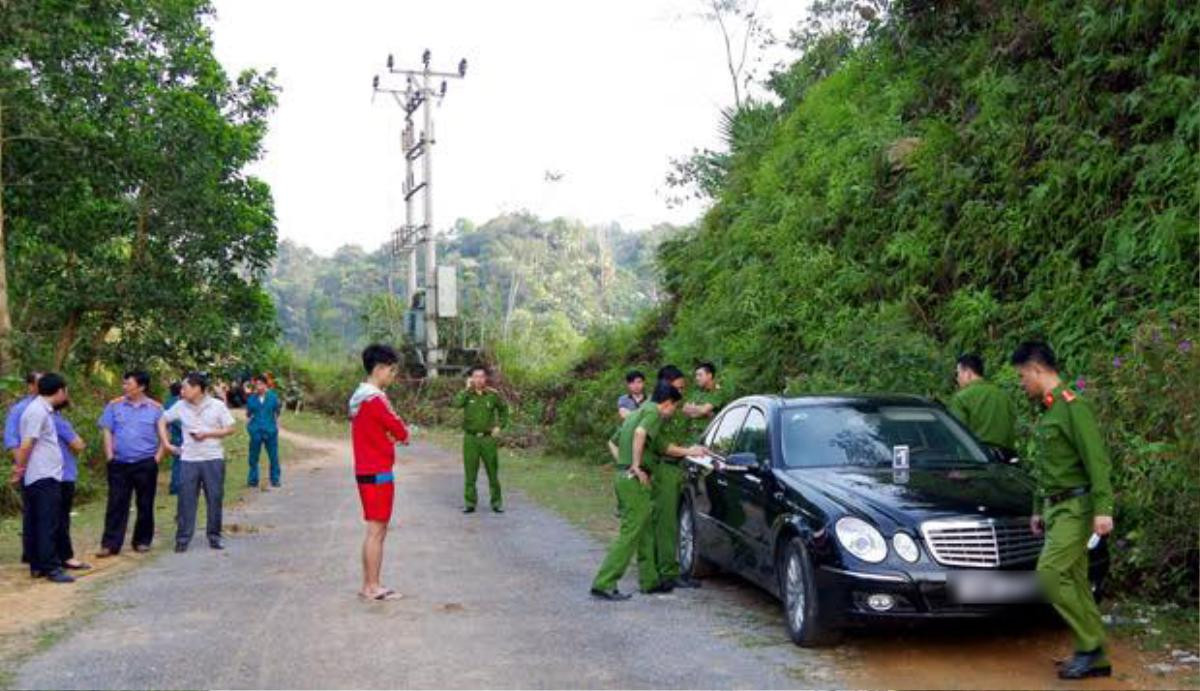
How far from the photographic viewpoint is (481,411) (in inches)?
560

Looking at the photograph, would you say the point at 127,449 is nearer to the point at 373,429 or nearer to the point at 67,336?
the point at 373,429

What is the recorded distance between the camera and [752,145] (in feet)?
76.6

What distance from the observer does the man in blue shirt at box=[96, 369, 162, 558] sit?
35.6 ft

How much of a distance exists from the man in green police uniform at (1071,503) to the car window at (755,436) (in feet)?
7.21

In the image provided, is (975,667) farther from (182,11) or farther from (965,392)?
(182,11)

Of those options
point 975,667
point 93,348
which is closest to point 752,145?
point 93,348

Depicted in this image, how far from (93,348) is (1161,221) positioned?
53.7ft

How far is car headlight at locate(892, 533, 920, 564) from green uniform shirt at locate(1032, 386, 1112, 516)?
0.78 metres

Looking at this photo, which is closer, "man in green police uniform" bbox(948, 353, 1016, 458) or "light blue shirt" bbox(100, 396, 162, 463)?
"man in green police uniform" bbox(948, 353, 1016, 458)

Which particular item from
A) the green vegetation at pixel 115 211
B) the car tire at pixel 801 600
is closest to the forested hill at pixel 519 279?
the green vegetation at pixel 115 211

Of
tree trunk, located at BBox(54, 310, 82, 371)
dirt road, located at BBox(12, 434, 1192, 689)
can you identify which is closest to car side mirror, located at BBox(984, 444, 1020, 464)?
dirt road, located at BBox(12, 434, 1192, 689)

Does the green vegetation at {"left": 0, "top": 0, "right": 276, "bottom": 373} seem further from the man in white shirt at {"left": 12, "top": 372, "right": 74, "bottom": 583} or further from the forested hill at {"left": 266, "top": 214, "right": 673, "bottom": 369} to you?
the forested hill at {"left": 266, "top": 214, "right": 673, "bottom": 369}

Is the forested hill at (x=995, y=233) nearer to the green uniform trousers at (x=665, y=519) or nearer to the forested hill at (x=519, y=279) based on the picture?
the green uniform trousers at (x=665, y=519)

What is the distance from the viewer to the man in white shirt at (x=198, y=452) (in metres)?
11.2
